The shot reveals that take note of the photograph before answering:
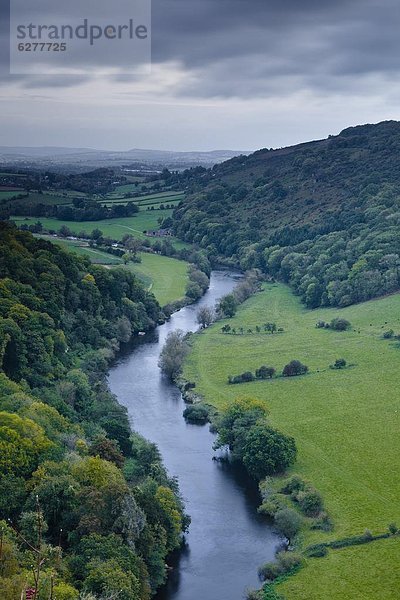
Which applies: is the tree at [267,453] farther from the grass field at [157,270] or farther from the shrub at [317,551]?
the grass field at [157,270]

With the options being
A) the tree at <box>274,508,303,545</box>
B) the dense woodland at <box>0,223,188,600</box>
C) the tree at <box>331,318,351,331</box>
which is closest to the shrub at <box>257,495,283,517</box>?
the tree at <box>274,508,303,545</box>

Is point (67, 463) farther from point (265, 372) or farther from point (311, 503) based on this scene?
point (265, 372)

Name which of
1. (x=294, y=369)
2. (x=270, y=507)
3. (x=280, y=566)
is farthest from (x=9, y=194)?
(x=280, y=566)

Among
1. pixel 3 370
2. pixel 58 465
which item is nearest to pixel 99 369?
pixel 3 370

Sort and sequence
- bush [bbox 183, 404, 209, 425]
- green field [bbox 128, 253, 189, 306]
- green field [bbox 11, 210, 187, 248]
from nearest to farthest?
bush [bbox 183, 404, 209, 425] < green field [bbox 128, 253, 189, 306] < green field [bbox 11, 210, 187, 248]

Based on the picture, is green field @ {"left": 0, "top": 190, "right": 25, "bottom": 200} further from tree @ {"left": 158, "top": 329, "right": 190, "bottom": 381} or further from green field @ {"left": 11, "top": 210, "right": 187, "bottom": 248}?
tree @ {"left": 158, "top": 329, "right": 190, "bottom": 381}

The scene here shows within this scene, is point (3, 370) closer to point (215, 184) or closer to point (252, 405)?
point (252, 405)
